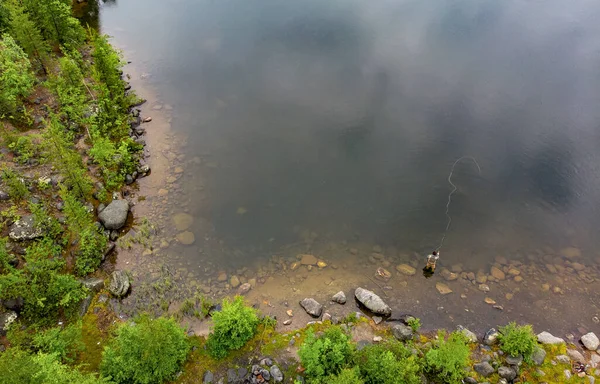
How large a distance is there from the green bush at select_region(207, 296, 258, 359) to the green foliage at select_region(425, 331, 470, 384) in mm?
7030

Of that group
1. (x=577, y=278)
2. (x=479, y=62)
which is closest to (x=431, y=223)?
(x=577, y=278)

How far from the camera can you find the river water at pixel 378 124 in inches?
790

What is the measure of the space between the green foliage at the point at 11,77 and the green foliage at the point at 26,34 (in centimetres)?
202

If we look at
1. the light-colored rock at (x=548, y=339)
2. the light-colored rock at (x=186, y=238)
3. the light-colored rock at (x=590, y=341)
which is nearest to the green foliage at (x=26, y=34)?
the light-colored rock at (x=186, y=238)

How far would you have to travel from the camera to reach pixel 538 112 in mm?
26109

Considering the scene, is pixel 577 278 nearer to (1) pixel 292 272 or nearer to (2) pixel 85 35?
(1) pixel 292 272

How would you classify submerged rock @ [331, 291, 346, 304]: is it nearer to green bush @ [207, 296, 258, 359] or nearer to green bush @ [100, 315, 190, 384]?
green bush @ [207, 296, 258, 359]

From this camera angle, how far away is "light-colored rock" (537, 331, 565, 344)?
15688mm

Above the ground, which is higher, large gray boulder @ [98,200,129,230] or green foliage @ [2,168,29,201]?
green foliage @ [2,168,29,201]

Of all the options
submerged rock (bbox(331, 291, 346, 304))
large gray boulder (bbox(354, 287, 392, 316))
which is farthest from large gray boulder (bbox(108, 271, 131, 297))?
large gray boulder (bbox(354, 287, 392, 316))

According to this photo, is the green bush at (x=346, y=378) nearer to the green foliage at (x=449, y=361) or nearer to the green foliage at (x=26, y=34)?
the green foliage at (x=449, y=361)

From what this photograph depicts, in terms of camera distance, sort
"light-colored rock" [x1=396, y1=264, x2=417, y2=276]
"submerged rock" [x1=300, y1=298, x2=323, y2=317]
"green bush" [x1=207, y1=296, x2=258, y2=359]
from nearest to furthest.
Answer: "green bush" [x1=207, y1=296, x2=258, y2=359], "submerged rock" [x1=300, y1=298, x2=323, y2=317], "light-colored rock" [x1=396, y1=264, x2=417, y2=276]

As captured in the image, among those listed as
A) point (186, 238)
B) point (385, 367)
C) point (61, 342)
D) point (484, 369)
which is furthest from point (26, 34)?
point (484, 369)

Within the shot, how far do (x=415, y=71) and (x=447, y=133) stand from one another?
23.2ft
